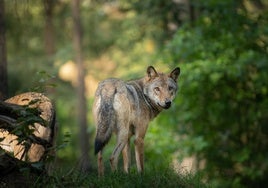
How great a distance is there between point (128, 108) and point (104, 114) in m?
0.49

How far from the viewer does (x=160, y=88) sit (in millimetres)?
9703

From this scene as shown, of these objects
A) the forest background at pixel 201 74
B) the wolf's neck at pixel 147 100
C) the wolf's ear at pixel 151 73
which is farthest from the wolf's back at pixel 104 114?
the forest background at pixel 201 74

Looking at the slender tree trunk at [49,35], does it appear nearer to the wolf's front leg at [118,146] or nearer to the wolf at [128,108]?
the wolf at [128,108]

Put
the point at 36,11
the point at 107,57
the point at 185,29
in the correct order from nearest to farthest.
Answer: the point at 185,29, the point at 36,11, the point at 107,57

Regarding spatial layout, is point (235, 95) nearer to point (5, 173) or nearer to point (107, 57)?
point (107, 57)

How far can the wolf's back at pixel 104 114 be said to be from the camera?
26.7 ft

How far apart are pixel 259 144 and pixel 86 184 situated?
1386 centimetres

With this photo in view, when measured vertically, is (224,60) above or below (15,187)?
above

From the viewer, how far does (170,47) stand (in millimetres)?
17172

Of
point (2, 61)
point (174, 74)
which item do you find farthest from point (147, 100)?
point (2, 61)

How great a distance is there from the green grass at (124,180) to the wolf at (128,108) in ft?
1.23

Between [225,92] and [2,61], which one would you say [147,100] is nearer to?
[2,61]

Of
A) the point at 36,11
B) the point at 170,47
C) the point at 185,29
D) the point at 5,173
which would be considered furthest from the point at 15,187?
the point at 36,11

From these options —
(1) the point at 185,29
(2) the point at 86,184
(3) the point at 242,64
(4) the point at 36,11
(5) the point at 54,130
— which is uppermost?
(4) the point at 36,11
